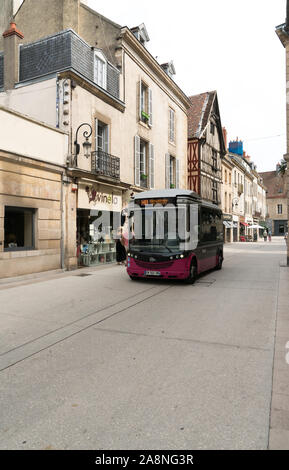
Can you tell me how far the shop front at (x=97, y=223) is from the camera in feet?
44.7

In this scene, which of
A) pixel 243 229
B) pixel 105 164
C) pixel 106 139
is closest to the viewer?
pixel 105 164

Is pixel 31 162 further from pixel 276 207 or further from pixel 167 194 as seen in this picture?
pixel 276 207

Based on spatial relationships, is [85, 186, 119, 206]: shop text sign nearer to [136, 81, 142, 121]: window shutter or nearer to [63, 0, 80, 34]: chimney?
[136, 81, 142, 121]: window shutter

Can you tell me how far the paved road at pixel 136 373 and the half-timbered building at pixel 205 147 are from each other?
23.0 metres

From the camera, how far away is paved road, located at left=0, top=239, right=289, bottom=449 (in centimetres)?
232

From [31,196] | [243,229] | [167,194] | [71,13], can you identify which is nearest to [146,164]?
[71,13]

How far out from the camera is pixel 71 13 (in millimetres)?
15859

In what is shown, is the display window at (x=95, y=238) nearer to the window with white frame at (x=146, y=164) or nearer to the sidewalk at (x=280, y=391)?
the window with white frame at (x=146, y=164)

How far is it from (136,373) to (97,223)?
11830 mm

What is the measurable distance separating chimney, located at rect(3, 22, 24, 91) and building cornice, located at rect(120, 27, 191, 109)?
16.6 ft

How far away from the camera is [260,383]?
10.3 feet

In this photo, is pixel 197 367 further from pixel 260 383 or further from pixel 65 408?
pixel 65 408

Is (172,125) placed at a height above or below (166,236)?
above

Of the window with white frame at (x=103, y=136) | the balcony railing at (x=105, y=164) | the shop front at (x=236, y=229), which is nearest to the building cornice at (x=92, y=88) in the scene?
the window with white frame at (x=103, y=136)
